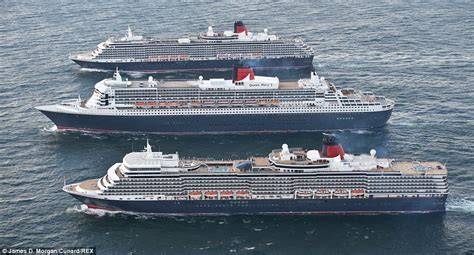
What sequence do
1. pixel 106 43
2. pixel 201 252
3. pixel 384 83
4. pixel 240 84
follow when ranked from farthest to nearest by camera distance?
pixel 106 43 → pixel 384 83 → pixel 240 84 → pixel 201 252

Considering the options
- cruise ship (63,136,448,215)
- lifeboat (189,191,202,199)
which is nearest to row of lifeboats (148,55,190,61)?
cruise ship (63,136,448,215)

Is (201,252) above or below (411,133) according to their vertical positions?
below

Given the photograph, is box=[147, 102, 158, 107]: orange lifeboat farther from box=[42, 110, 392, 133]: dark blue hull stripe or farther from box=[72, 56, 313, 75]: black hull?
box=[72, 56, 313, 75]: black hull

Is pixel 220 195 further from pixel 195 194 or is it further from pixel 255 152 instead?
pixel 255 152

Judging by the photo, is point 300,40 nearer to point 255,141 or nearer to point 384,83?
point 384,83

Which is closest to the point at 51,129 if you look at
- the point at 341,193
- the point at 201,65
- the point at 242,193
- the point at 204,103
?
the point at 204,103

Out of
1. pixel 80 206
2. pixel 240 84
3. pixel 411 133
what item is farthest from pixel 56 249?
pixel 411 133
